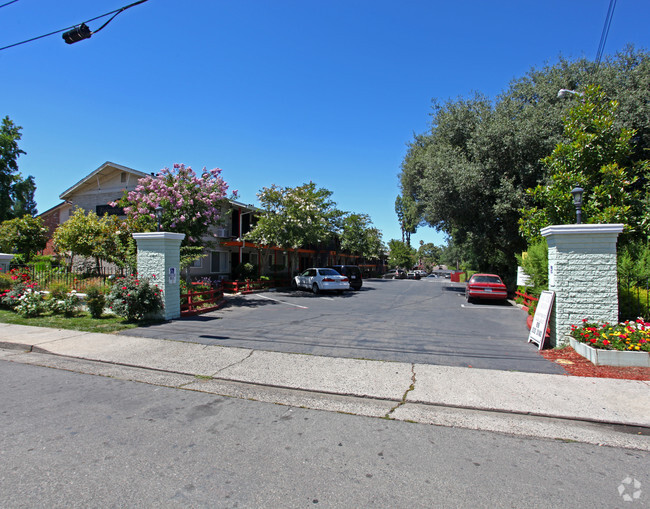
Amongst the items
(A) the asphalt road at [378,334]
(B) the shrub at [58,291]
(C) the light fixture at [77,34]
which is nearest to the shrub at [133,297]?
(A) the asphalt road at [378,334]

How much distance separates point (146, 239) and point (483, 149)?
55.2 ft

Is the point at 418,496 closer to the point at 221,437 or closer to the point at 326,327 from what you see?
the point at 221,437

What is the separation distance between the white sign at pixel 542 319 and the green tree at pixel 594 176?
9.22 ft

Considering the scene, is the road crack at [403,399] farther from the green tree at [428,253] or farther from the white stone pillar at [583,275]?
the green tree at [428,253]

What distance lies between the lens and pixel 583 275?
7281 mm

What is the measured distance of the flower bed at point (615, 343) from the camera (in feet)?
20.5

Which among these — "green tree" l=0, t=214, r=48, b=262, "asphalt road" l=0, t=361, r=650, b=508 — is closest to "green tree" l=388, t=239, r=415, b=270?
"green tree" l=0, t=214, r=48, b=262

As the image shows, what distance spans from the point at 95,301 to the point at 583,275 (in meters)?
12.6

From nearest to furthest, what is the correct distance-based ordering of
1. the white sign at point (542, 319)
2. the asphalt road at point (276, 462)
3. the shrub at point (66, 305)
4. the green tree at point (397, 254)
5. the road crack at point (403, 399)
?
the asphalt road at point (276, 462) < the road crack at point (403, 399) < the white sign at point (542, 319) < the shrub at point (66, 305) < the green tree at point (397, 254)

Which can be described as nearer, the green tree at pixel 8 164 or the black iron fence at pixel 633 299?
the black iron fence at pixel 633 299

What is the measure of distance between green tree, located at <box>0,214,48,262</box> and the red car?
25.2 metres

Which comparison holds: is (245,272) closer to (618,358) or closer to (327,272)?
(327,272)

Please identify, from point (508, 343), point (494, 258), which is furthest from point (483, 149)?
point (508, 343)

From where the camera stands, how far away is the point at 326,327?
1038 centimetres
